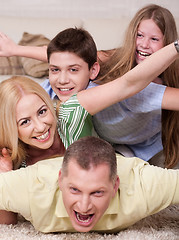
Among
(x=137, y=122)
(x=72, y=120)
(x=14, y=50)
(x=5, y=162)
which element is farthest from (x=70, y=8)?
(x=5, y=162)

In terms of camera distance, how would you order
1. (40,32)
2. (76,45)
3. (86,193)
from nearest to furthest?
(86,193) → (76,45) → (40,32)

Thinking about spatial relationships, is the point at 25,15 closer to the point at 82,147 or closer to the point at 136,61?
the point at 136,61

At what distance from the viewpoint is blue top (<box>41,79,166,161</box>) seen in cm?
186

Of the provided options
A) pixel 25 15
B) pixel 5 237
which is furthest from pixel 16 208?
pixel 25 15

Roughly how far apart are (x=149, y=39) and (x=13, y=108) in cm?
67

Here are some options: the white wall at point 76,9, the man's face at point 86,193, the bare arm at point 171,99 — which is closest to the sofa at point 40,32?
the white wall at point 76,9

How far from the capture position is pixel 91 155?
1.35 m

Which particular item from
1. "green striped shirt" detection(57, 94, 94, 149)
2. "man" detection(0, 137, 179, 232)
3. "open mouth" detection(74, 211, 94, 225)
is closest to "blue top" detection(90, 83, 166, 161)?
"green striped shirt" detection(57, 94, 94, 149)

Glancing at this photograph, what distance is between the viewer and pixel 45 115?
1.78m

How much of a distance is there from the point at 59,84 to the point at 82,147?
62 cm

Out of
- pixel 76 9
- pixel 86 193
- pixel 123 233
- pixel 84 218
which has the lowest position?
pixel 123 233

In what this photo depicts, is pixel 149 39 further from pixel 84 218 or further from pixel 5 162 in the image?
→ pixel 84 218

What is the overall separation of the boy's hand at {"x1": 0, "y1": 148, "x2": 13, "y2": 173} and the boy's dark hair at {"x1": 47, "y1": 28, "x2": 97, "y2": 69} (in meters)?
0.48

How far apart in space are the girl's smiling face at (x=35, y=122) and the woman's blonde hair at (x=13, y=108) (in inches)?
0.7
